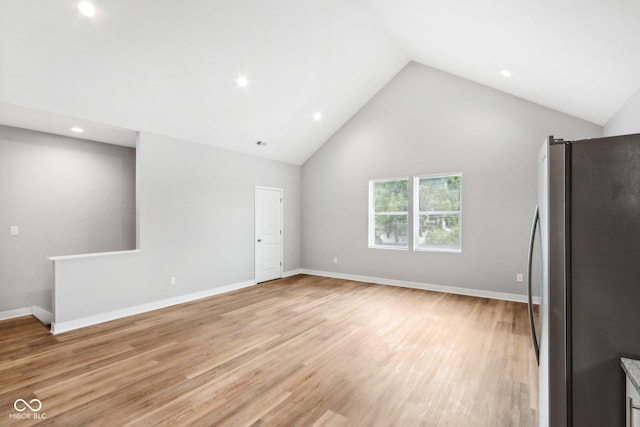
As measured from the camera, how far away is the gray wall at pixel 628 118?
290 cm

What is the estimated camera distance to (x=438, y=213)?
564 cm

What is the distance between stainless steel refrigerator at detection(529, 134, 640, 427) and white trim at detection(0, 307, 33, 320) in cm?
611

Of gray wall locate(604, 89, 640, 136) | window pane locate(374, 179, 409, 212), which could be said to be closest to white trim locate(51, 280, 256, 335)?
window pane locate(374, 179, 409, 212)

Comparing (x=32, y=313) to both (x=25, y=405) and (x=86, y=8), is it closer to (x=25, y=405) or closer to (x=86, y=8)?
(x=25, y=405)

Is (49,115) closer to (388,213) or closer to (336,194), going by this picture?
(336,194)

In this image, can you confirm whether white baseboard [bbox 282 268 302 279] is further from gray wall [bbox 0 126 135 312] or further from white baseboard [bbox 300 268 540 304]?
→ gray wall [bbox 0 126 135 312]

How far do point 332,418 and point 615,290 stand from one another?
1808 mm

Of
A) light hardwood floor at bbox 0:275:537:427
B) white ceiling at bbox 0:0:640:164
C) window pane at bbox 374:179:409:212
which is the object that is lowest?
light hardwood floor at bbox 0:275:537:427

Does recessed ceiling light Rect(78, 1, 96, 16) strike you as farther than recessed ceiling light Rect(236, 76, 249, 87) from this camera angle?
No

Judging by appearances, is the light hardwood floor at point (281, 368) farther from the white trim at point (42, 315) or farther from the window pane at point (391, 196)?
the window pane at point (391, 196)

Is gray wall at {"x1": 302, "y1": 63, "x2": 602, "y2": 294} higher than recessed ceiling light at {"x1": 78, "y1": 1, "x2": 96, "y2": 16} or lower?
lower

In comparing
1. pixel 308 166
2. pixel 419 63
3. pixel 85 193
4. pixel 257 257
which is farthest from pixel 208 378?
pixel 419 63

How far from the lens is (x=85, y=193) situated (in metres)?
5.00

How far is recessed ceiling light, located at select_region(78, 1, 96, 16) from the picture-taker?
2.73 m
